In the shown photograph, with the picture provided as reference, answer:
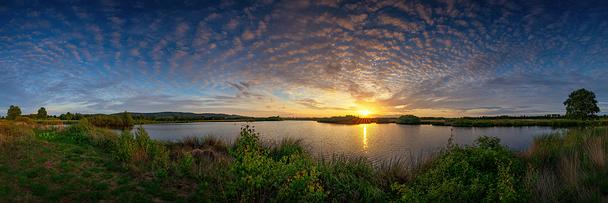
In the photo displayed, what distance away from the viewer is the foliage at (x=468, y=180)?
544 centimetres

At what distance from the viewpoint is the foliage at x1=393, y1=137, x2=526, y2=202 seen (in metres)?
5.44

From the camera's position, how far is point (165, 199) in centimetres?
732

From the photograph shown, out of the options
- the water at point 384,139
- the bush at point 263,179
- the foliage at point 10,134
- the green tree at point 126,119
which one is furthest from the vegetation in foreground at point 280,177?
the green tree at point 126,119

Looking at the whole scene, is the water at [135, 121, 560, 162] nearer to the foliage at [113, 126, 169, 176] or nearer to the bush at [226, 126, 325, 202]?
the bush at [226, 126, 325, 202]

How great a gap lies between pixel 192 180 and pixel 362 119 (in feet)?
260

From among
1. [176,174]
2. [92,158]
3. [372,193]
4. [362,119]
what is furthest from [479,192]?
[362,119]

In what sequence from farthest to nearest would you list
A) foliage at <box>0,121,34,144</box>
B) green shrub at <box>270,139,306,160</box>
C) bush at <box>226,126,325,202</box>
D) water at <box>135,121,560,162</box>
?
water at <box>135,121,560,162</box>, green shrub at <box>270,139,306,160</box>, foliage at <box>0,121,34,144</box>, bush at <box>226,126,325,202</box>

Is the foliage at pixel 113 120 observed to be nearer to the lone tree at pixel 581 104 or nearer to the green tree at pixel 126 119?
the green tree at pixel 126 119

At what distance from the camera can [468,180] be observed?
6695mm

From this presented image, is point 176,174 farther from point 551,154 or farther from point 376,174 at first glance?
point 551,154

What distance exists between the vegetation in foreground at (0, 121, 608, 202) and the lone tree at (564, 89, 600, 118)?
46.6 meters

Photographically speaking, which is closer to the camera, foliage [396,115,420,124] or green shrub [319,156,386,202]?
green shrub [319,156,386,202]

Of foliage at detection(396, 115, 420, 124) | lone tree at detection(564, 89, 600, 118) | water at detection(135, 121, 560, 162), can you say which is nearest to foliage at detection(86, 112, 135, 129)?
water at detection(135, 121, 560, 162)

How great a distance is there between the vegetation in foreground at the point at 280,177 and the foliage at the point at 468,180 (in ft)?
0.08
